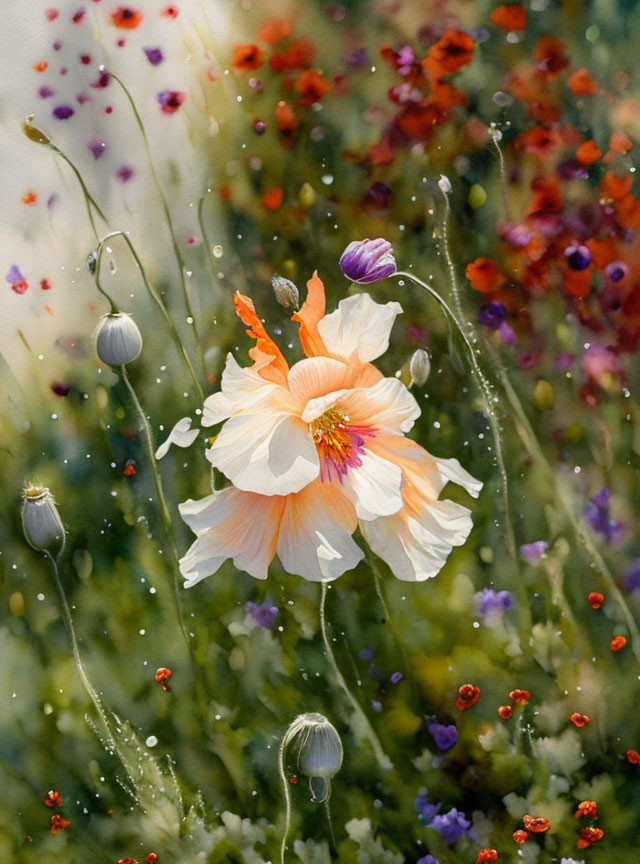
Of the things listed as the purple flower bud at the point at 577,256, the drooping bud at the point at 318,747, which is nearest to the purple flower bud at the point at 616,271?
the purple flower bud at the point at 577,256

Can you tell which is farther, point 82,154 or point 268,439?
point 82,154

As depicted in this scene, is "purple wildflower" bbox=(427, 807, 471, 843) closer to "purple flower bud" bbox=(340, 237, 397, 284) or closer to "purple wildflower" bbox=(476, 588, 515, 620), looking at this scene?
"purple wildflower" bbox=(476, 588, 515, 620)

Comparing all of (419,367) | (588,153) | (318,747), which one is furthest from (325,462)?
(588,153)

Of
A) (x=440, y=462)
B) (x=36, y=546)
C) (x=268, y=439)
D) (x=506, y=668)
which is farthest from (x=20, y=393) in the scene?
(x=506, y=668)

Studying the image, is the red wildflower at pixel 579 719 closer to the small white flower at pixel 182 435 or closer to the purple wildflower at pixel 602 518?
the purple wildflower at pixel 602 518

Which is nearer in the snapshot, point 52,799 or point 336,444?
point 336,444

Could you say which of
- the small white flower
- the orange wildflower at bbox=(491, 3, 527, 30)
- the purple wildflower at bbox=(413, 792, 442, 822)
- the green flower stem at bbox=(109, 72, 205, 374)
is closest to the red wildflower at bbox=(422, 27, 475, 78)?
the orange wildflower at bbox=(491, 3, 527, 30)

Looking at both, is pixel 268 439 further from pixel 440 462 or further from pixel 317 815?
pixel 317 815

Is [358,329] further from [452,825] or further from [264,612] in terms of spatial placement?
[452,825]

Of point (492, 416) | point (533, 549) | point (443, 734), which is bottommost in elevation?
point (443, 734)
